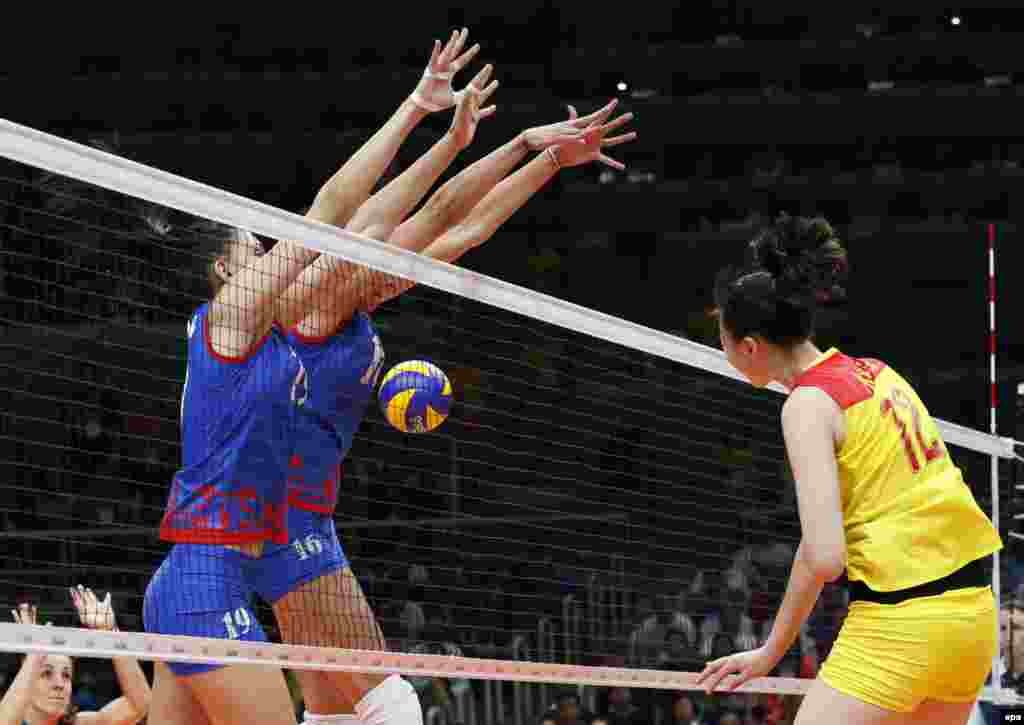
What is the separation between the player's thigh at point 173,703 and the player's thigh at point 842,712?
6.06ft

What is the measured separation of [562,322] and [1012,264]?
1121cm

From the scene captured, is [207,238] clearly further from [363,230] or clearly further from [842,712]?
[842,712]

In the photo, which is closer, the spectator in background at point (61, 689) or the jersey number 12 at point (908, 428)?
the jersey number 12 at point (908, 428)

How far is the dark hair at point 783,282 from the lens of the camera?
141 inches

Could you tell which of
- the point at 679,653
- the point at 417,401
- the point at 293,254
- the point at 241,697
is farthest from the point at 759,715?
the point at 293,254

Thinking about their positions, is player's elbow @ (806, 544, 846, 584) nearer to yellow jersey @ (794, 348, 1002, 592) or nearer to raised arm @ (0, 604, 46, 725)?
yellow jersey @ (794, 348, 1002, 592)

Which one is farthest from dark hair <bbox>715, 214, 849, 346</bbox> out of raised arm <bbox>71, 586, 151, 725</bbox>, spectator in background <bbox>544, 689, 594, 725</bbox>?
spectator in background <bbox>544, 689, 594, 725</bbox>

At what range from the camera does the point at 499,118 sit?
1570 cm

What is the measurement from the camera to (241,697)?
4.31m

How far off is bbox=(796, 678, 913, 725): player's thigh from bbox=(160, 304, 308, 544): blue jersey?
170 centimetres

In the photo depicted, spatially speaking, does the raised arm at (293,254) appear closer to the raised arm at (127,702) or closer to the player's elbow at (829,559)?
the player's elbow at (829,559)

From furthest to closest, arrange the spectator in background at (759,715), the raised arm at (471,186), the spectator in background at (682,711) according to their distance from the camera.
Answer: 1. the spectator in background at (682,711)
2. the spectator in background at (759,715)
3. the raised arm at (471,186)

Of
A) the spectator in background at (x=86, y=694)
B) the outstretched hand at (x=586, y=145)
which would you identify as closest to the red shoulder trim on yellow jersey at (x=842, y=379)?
the outstretched hand at (x=586, y=145)

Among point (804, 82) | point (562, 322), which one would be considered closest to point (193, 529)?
point (562, 322)
